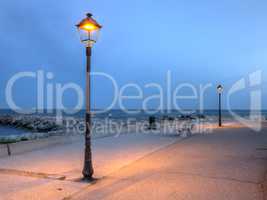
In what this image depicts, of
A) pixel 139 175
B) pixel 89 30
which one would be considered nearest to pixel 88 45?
pixel 89 30

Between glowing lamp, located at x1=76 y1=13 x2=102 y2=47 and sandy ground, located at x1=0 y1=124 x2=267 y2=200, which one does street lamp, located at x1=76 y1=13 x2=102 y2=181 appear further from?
sandy ground, located at x1=0 y1=124 x2=267 y2=200

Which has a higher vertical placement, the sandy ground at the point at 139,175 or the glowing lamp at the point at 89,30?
the glowing lamp at the point at 89,30

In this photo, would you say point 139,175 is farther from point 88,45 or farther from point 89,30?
point 89,30

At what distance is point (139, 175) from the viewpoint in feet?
24.2

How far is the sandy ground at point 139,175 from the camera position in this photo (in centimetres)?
580

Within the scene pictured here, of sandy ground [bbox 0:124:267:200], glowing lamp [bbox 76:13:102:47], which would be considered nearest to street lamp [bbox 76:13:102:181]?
glowing lamp [bbox 76:13:102:47]

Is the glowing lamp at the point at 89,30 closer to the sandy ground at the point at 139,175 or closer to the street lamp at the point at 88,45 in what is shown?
the street lamp at the point at 88,45

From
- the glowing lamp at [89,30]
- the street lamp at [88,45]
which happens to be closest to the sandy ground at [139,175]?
the street lamp at [88,45]

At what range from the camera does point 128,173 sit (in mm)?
7590

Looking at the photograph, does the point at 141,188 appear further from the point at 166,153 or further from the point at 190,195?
the point at 166,153

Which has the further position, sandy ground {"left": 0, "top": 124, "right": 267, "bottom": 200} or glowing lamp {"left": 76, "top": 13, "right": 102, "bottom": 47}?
glowing lamp {"left": 76, "top": 13, "right": 102, "bottom": 47}

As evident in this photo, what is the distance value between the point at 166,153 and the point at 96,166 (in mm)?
3306

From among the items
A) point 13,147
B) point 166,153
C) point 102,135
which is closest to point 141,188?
point 166,153

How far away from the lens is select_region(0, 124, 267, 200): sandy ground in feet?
19.0
